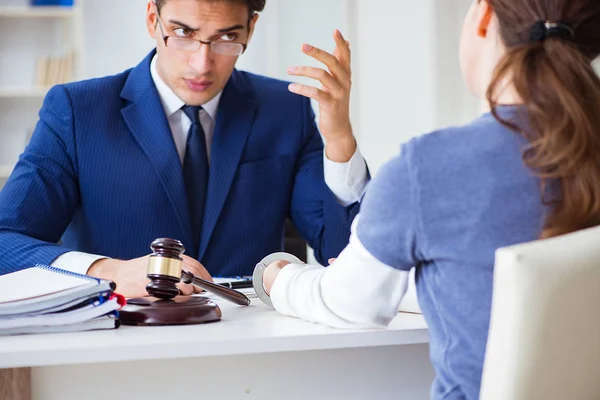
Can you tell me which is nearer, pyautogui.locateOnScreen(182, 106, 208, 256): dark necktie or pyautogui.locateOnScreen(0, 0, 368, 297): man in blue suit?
pyautogui.locateOnScreen(0, 0, 368, 297): man in blue suit

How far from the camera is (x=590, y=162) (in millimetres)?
999

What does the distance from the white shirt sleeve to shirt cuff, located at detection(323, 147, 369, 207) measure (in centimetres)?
67

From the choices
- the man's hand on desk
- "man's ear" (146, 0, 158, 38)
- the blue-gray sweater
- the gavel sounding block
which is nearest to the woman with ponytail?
the blue-gray sweater

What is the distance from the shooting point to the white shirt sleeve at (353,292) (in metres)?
1.13

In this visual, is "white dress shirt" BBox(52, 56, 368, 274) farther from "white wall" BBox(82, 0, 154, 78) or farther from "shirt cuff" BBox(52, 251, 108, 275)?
"white wall" BBox(82, 0, 154, 78)

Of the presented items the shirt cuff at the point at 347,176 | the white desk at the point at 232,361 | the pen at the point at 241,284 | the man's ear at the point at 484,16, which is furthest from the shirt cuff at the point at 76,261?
the man's ear at the point at 484,16

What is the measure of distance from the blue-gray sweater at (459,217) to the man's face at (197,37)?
1.12 m

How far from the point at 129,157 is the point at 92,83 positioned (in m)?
0.25

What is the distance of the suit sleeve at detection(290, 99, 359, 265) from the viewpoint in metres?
2.12

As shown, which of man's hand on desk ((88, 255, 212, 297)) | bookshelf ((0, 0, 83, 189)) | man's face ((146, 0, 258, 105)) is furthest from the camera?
bookshelf ((0, 0, 83, 189))

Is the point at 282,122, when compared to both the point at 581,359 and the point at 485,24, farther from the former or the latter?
the point at 581,359

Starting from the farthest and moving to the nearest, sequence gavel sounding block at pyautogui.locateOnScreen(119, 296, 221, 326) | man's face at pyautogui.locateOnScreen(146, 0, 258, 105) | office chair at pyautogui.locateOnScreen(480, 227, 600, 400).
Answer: man's face at pyautogui.locateOnScreen(146, 0, 258, 105) → gavel sounding block at pyautogui.locateOnScreen(119, 296, 221, 326) → office chair at pyautogui.locateOnScreen(480, 227, 600, 400)

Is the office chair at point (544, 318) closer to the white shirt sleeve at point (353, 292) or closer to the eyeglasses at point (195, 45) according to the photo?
the white shirt sleeve at point (353, 292)

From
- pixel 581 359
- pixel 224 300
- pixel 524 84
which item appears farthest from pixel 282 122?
pixel 581 359
